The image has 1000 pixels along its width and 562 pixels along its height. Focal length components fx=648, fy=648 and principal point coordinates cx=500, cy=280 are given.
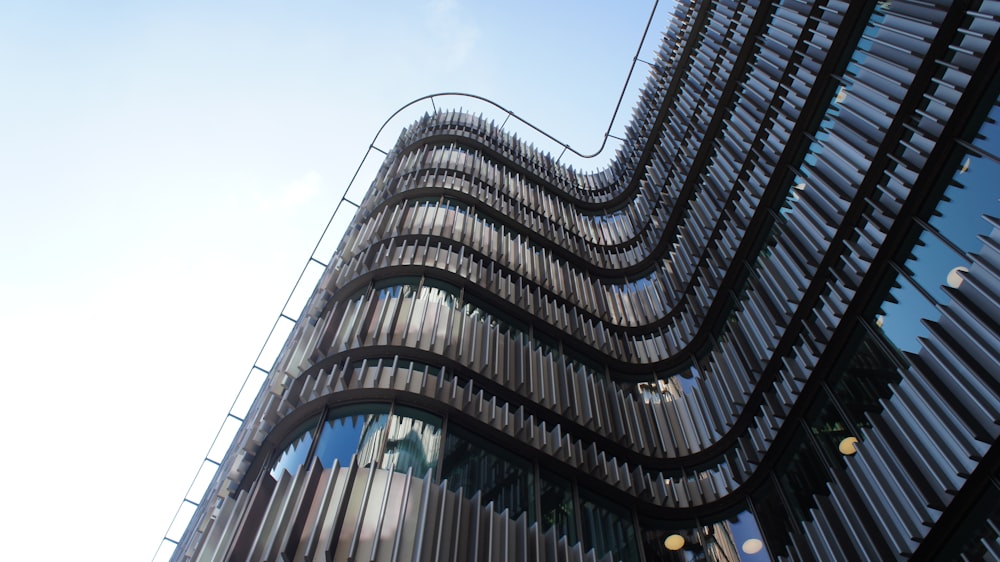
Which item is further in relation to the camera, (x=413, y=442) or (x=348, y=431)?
(x=348, y=431)

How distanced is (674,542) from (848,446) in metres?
4.07

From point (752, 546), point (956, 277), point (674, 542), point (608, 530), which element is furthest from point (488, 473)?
point (956, 277)

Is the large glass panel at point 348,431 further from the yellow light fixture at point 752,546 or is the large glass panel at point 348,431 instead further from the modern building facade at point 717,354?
the yellow light fixture at point 752,546

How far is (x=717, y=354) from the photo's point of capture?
14539mm

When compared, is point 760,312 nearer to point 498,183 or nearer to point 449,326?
point 449,326

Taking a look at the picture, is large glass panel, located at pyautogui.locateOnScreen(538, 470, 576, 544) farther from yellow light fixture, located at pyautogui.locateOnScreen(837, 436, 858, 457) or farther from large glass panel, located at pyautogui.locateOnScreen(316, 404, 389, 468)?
yellow light fixture, located at pyautogui.locateOnScreen(837, 436, 858, 457)

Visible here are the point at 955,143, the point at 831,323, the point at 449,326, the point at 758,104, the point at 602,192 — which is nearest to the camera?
the point at 955,143

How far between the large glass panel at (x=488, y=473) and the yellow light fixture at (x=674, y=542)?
2.91m

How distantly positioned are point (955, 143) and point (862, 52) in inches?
129

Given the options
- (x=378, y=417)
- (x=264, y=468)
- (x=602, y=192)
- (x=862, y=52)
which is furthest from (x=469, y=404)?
(x=602, y=192)

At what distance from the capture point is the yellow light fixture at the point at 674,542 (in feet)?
40.7

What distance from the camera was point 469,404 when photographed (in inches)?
481

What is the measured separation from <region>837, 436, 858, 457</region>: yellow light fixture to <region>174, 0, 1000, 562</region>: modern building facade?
0.06 m

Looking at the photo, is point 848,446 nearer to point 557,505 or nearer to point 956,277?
point 956,277
